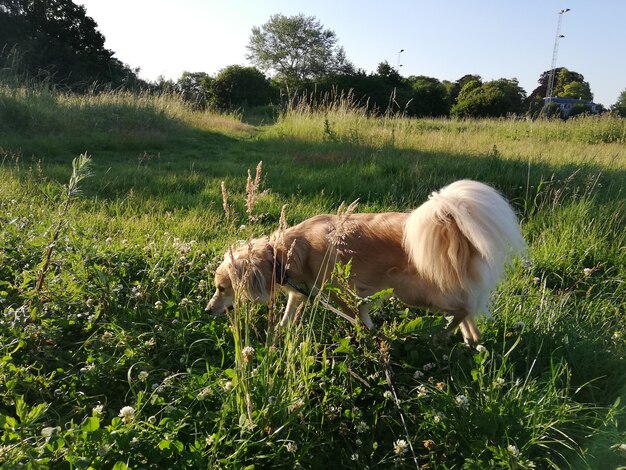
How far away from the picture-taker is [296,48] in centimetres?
4062

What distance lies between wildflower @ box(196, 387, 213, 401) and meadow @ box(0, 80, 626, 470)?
0.05 metres

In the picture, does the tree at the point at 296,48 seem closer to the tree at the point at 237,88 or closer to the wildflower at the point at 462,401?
the tree at the point at 237,88

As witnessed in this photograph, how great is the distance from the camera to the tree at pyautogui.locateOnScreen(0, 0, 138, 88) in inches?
892

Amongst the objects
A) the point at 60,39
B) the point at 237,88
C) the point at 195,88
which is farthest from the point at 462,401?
the point at 60,39

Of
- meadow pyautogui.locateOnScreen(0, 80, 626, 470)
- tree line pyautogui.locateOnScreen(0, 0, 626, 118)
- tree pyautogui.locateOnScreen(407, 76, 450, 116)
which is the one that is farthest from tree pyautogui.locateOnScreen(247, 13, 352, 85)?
meadow pyautogui.locateOnScreen(0, 80, 626, 470)

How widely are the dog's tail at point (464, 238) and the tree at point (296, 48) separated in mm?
40553

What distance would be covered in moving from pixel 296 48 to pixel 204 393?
4300 cm

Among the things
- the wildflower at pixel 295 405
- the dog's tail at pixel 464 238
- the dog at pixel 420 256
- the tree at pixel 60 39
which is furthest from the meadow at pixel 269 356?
the tree at pixel 60 39

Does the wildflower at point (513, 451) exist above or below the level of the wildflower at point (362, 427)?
above

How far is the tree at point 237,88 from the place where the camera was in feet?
78.4

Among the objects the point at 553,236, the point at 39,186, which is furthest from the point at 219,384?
the point at 39,186

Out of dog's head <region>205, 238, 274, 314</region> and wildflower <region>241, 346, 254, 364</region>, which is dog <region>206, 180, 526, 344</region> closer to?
dog's head <region>205, 238, 274, 314</region>

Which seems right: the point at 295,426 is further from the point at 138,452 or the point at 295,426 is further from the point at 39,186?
the point at 39,186

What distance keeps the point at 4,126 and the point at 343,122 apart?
671 cm
